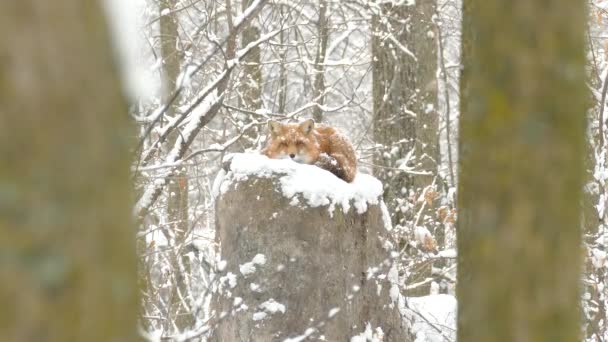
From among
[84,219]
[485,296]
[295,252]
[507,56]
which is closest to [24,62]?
[84,219]

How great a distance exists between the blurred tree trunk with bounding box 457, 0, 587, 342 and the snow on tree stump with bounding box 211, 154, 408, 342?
372cm

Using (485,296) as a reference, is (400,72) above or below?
above

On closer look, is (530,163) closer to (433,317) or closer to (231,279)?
(231,279)

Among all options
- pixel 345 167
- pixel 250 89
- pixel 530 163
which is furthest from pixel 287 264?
pixel 250 89

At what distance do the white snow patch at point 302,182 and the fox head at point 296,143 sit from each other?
1223 millimetres

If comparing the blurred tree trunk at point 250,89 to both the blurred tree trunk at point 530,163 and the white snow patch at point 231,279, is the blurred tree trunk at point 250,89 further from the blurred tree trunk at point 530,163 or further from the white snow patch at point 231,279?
the blurred tree trunk at point 530,163

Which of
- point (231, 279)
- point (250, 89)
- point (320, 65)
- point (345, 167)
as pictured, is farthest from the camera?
point (320, 65)

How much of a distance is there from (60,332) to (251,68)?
10.9 m

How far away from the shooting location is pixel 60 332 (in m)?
1.32

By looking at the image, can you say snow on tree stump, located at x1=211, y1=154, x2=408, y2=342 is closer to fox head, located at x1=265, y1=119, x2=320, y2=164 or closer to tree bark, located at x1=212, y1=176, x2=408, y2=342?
tree bark, located at x1=212, y1=176, x2=408, y2=342

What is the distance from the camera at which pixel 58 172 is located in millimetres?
1324

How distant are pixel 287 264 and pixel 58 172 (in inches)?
187

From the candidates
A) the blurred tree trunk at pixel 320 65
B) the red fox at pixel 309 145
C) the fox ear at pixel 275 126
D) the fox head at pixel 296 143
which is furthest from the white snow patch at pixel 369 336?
the blurred tree trunk at pixel 320 65

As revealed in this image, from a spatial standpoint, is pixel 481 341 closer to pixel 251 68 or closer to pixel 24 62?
pixel 24 62
